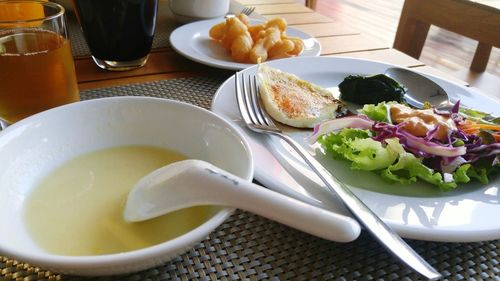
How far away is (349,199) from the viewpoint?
505mm

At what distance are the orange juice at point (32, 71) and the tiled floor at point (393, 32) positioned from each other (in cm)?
270

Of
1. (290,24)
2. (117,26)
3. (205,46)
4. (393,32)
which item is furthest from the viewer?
(393,32)

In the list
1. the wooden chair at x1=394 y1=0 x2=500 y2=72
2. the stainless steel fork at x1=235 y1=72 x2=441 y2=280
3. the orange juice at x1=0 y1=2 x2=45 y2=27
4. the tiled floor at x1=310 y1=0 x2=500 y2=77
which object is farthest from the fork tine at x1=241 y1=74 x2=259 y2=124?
the tiled floor at x1=310 y1=0 x2=500 y2=77

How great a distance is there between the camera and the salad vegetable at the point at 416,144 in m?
0.60

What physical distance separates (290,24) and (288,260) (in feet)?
3.45

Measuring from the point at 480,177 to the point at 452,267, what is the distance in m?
0.18

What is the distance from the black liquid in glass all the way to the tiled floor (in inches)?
97.4

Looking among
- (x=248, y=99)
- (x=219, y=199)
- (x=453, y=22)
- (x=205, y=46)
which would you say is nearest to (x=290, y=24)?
(x=205, y=46)

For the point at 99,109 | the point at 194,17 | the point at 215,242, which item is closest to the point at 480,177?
the point at 215,242

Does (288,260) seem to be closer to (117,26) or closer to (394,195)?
(394,195)

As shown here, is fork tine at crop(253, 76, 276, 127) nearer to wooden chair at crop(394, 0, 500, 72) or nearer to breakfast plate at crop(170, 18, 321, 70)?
breakfast plate at crop(170, 18, 321, 70)

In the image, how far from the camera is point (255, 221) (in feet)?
1.83

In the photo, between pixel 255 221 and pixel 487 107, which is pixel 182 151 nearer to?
pixel 255 221

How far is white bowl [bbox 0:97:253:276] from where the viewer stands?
40 centimetres
